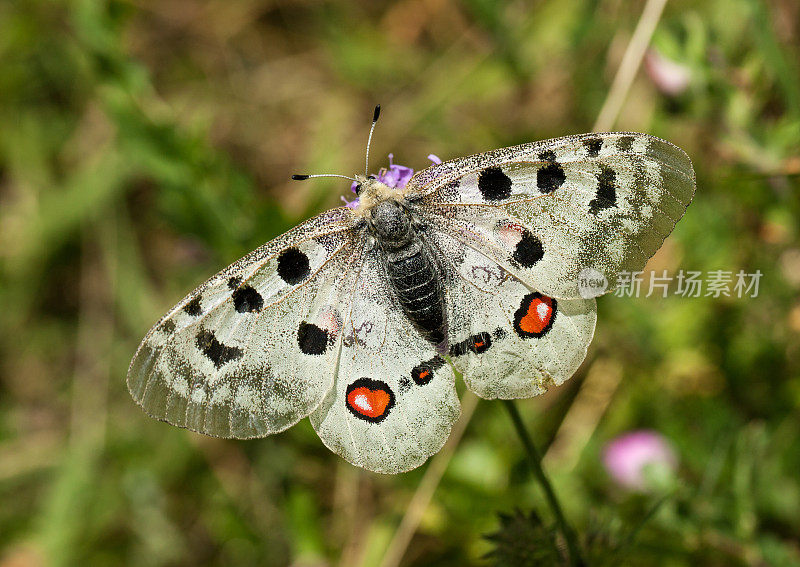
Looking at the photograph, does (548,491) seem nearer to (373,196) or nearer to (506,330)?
(506,330)

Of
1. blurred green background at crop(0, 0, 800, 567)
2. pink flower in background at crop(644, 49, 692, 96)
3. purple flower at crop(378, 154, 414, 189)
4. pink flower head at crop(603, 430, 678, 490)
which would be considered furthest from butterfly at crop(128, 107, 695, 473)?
pink flower in background at crop(644, 49, 692, 96)

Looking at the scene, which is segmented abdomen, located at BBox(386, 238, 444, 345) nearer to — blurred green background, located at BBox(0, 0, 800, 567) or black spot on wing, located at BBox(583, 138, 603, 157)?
black spot on wing, located at BBox(583, 138, 603, 157)

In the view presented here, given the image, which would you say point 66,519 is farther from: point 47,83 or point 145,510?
point 47,83

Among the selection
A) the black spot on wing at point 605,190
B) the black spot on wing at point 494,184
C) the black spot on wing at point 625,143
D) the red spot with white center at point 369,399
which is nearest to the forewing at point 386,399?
the red spot with white center at point 369,399

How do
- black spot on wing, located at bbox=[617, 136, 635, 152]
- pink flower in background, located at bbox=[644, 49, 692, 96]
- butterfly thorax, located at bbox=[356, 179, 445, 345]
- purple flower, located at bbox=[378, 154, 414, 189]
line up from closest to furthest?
black spot on wing, located at bbox=[617, 136, 635, 152] → butterfly thorax, located at bbox=[356, 179, 445, 345] → purple flower, located at bbox=[378, 154, 414, 189] → pink flower in background, located at bbox=[644, 49, 692, 96]

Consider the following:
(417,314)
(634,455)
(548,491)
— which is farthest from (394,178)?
(634,455)

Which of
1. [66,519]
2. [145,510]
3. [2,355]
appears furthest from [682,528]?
[2,355]

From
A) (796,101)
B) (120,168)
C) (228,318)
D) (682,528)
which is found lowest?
(682,528)
